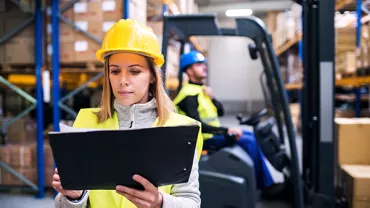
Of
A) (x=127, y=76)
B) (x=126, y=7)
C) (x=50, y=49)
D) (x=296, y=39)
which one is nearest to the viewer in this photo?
(x=127, y=76)

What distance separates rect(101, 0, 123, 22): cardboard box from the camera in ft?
15.5

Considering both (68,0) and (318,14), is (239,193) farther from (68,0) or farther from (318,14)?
(68,0)

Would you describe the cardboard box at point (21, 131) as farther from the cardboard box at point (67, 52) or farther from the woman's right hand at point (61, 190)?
the woman's right hand at point (61, 190)

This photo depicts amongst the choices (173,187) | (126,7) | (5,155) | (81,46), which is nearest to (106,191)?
(173,187)

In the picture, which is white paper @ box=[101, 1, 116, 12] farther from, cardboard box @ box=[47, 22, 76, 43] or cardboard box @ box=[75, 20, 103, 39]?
cardboard box @ box=[47, 22, 76, 43]

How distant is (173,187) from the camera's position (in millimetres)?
1497

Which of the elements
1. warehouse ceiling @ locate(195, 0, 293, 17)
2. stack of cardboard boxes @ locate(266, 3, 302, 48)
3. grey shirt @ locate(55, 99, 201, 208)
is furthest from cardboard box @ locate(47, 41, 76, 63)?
warehouse ceiling @ locate(195, 0, 293, 17)

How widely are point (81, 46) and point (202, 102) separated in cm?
210

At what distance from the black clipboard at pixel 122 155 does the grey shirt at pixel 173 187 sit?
229 millimetres

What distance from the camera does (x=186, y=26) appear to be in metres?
3.57

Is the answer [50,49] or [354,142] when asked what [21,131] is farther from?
[354,142]

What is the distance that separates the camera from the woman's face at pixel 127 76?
1482mm

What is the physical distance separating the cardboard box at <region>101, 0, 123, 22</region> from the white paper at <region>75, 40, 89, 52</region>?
415mm

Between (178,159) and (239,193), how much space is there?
2410 millimetres
